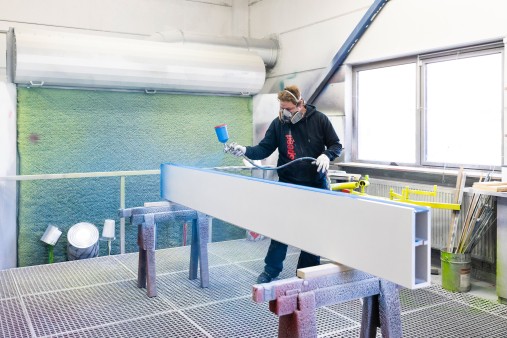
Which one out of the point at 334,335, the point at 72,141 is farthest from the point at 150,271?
the point at 72,141

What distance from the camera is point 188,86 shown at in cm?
455

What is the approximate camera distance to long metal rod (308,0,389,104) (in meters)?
4.16

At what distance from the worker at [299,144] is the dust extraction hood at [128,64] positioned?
1.39m

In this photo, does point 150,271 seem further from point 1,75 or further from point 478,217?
point 1,75

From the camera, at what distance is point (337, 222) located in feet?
6.37

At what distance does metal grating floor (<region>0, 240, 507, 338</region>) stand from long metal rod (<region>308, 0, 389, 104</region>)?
1.86 metres

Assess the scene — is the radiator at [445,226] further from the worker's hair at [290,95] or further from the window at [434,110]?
the worker's hair at [290,95]

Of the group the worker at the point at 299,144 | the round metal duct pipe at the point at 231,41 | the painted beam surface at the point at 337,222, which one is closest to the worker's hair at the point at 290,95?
the worker at the point at 299,144

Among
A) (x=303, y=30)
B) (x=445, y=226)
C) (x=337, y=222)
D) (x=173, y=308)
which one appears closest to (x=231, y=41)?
(x=303, y=30)

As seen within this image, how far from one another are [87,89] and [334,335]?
9.39ft

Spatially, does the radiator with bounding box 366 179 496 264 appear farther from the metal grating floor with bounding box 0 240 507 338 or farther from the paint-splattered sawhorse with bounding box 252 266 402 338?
the paint-splattered sawhorse with bounding box 252 266 402 338

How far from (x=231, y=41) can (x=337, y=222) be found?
11.5 feet

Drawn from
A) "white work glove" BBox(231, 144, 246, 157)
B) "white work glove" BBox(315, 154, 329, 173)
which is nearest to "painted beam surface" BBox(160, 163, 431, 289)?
"white work glove" BBox(231, 144, 246, 157)

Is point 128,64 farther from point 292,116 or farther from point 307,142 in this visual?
point 307,142
